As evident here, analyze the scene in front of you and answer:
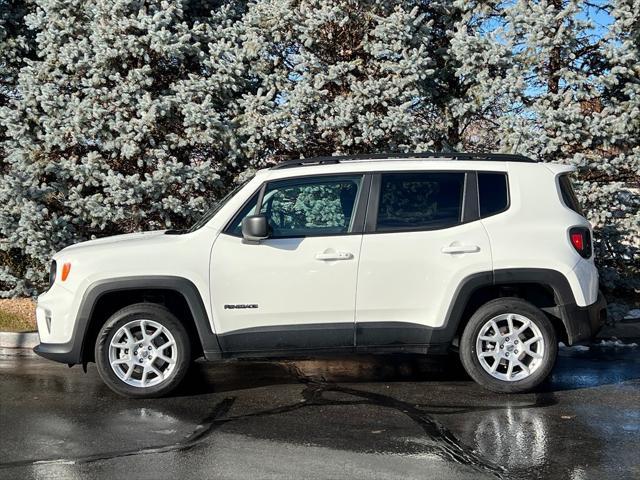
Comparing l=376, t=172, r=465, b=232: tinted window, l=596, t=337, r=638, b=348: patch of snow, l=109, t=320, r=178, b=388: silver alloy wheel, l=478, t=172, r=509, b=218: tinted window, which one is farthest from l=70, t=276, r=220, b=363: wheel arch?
l=596, t=337, r=638, b=348: patch of snow

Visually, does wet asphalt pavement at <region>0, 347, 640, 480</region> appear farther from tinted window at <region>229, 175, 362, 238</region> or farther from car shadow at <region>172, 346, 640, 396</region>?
tinted window at <region>229, 175, 362, 238</region>

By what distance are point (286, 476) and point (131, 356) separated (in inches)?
90.1

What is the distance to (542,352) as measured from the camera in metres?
6.52

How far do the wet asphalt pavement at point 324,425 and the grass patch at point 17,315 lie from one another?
1.61m

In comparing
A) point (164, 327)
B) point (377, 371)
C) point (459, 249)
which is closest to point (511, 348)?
point (459, 249)

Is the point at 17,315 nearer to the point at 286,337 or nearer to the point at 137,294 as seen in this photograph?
the point at 137,294

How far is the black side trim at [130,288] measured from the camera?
6.34 m

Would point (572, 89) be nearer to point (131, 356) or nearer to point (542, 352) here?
point (542, 352)

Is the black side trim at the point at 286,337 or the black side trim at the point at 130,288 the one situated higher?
the black side trim at the point at 130,288

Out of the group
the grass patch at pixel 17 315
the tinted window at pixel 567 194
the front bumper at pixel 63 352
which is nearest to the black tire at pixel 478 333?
the tinted window at pixel 567 194

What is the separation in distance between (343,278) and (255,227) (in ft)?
2.60

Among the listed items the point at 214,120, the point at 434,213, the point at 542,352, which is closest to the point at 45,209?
the point at 214,120

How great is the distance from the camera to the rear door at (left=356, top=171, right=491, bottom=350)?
21.0 feet

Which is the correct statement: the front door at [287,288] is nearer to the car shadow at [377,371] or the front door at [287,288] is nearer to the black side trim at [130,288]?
the black side trim at [130,288]
